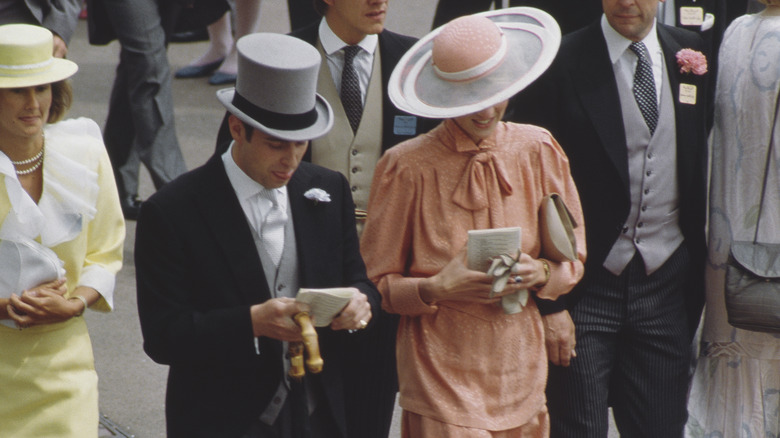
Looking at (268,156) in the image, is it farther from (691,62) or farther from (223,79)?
(223,79)

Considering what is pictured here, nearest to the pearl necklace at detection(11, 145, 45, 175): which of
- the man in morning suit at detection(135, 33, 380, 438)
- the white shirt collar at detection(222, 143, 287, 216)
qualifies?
the man in morning suit at detection(135, 33, 380, 438)

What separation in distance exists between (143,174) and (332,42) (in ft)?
12.0

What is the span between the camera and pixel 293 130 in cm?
356

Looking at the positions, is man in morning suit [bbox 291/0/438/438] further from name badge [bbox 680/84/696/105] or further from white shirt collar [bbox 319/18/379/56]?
name badge [bbox 680/84/696/105]

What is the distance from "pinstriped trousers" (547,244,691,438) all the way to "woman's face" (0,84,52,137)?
6.22ft

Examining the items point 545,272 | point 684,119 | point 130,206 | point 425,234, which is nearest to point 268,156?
point 425,234

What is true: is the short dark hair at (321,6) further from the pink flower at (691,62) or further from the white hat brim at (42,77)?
the pink flower at (691,62)

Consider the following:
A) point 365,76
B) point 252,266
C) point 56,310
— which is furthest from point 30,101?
point 365,76

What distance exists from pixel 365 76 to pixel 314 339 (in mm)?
1463

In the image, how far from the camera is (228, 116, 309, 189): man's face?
354 centimetres

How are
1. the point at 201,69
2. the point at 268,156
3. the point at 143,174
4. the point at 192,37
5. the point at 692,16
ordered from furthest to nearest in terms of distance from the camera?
1. the point at 201,69
2. the point at 192,37
3. the point at 143,174
4. the point at 692,16
5. the point at 268,156

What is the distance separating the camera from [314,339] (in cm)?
334

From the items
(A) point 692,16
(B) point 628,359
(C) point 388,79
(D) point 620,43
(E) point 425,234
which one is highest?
(D) point 620,43

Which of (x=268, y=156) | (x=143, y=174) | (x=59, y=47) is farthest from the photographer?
(x=143, y=174)
